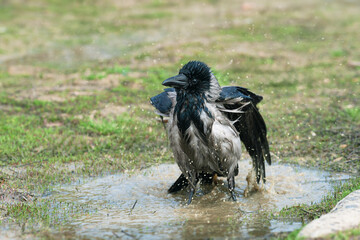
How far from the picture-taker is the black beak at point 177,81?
5.39 metres

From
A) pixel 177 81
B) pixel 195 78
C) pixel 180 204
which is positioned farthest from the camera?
pixel 180 204

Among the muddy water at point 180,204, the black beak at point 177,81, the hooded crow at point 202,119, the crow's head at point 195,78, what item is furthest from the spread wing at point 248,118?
the black beak at point 177,81

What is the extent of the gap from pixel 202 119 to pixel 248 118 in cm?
86

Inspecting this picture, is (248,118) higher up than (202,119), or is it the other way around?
(202,119)

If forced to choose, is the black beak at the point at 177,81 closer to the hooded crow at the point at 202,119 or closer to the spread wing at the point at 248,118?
the hooded crow at the point at 202,119

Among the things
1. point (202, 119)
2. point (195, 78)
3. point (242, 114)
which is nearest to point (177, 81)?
point (195, 78)

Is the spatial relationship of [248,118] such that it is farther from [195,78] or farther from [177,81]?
[177,81]

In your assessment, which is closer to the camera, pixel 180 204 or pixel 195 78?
pixel 195 78

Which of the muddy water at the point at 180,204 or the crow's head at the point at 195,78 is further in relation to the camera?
the crow's head at the point at 195,78

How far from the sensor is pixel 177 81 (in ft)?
17.8

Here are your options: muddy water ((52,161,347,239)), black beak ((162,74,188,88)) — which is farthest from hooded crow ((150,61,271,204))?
muddy water ((52,161,347,239))

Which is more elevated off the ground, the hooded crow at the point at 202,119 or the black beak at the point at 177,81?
the black beak at the point at 177,81

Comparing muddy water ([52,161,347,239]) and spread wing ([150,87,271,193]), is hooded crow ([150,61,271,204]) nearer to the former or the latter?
spread wing ([150,87,271,193])

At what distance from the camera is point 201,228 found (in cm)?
483
